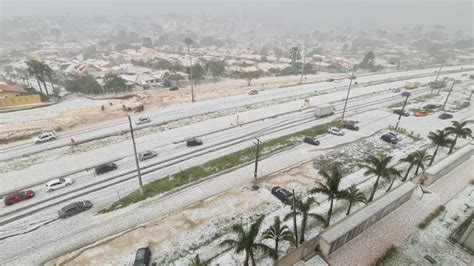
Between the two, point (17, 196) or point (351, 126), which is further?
point (351, 126)

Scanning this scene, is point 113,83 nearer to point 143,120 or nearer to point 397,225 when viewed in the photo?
point 143,120

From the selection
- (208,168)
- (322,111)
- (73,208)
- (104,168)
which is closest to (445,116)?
(322,111)

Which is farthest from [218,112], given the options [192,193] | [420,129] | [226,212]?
[420,129]

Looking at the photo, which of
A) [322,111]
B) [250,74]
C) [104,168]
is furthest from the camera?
[250,74]

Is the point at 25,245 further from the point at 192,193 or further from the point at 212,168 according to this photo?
the point at 212,168

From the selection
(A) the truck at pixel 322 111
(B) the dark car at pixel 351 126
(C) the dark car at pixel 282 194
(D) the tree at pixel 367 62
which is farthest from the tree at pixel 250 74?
(C) the dark car at pixel 282 194

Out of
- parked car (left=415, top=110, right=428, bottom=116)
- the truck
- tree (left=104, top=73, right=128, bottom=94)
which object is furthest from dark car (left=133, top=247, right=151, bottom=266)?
tree (left=104, top=73, right=128, bottom=94)

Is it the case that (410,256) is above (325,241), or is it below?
below
